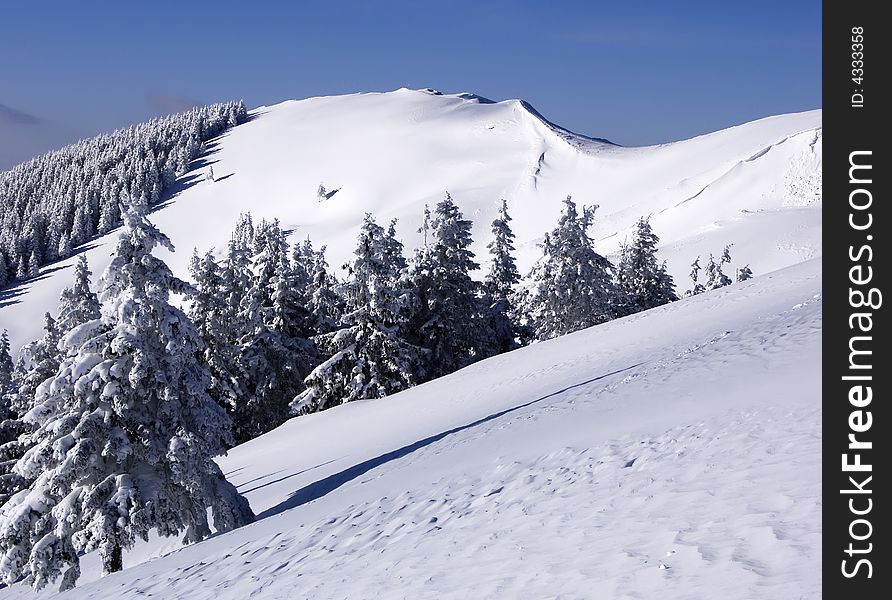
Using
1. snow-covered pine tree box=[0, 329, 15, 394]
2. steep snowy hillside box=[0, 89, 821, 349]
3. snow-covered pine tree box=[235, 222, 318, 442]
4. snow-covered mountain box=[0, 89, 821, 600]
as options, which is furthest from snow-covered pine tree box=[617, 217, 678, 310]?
snow-covered pine tree box=[0, 329, 15, 394]

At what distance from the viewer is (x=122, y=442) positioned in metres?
16.3

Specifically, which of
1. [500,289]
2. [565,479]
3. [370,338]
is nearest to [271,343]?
[370,338]

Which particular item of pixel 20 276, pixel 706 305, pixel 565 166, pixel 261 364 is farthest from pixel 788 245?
pixel 20 276

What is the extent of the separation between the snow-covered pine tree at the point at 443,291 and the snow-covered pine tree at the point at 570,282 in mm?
5668

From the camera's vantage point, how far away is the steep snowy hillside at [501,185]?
247 ft

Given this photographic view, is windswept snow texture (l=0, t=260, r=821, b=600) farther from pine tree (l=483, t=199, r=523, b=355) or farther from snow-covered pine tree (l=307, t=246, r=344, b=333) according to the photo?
pine tree (l=483, t=199, r=523, b=355)

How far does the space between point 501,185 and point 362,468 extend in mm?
115346

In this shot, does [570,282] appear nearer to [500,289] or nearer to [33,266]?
[500,289]

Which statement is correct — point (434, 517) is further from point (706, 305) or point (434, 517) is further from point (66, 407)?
point (706, 305)

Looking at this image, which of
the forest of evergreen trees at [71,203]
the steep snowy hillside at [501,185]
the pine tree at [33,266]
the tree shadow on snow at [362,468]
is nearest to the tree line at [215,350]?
the tree shadow on snow at [362,468]

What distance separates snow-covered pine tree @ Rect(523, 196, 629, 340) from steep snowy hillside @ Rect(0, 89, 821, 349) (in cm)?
2331

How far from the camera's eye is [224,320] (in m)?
38.1

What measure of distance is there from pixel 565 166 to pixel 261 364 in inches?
4032

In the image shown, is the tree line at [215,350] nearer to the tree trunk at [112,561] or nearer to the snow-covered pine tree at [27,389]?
the tree trunk at [112,561]
